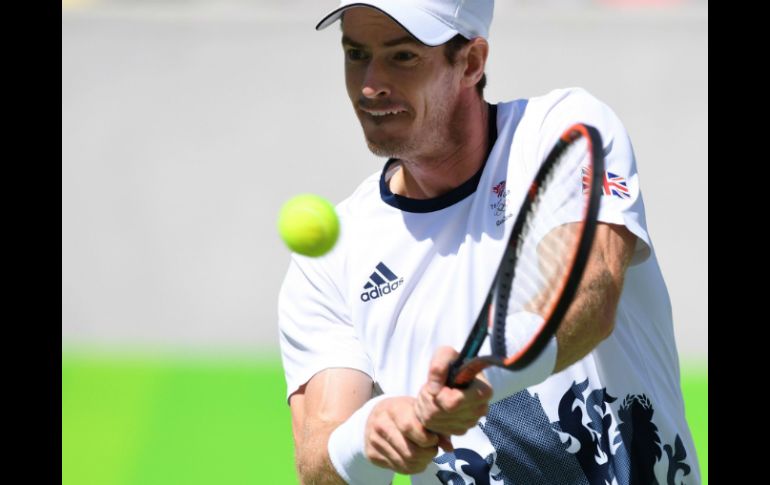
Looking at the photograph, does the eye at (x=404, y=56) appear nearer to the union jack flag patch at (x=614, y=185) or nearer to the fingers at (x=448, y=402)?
the union jack flag patch at (x=614, y=185)

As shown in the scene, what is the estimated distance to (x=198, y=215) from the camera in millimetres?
A: 6363

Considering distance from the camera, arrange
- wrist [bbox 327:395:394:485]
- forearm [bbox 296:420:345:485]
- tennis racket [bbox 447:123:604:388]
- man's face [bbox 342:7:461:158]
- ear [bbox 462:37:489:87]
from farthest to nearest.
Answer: ear [bbox 462:37:489:87] < man's face [bbox 342:7:461:158] < forearm [bbox 296:420:345:485] < wrist [bbox 327:395:394:485] < tennis racket [bbox 447:123:604:388]

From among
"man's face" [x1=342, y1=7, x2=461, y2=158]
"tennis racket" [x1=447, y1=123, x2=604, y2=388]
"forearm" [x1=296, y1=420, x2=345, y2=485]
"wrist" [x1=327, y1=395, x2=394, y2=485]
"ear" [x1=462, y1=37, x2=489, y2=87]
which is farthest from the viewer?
"ear" [x1=462, y1=37, x2=489, y2=87]

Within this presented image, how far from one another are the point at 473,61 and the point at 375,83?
0.86 feet

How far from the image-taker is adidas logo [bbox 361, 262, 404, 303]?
7.34 feet

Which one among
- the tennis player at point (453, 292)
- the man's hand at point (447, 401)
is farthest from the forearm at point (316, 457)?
the man's hand at point (447, 401)

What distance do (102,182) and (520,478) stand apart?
4710 millimetres

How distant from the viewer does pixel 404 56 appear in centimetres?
223

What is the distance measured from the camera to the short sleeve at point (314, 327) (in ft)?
7.37

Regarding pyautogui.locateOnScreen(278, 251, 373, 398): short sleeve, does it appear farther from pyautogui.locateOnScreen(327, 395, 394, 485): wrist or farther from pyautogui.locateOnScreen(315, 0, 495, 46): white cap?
pyautogui.locateOnScreen(315, 0, 495, 46): white cap

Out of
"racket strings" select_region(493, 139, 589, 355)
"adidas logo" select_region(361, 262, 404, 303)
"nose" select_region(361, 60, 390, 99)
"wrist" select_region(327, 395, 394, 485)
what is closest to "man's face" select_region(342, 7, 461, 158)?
"nose" select_region(361, 60, 390, 99)

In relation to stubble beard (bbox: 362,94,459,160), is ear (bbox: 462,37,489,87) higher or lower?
higher

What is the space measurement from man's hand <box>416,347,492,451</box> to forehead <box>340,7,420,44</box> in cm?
72

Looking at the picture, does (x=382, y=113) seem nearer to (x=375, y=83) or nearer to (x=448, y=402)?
(x=375, y=83)
